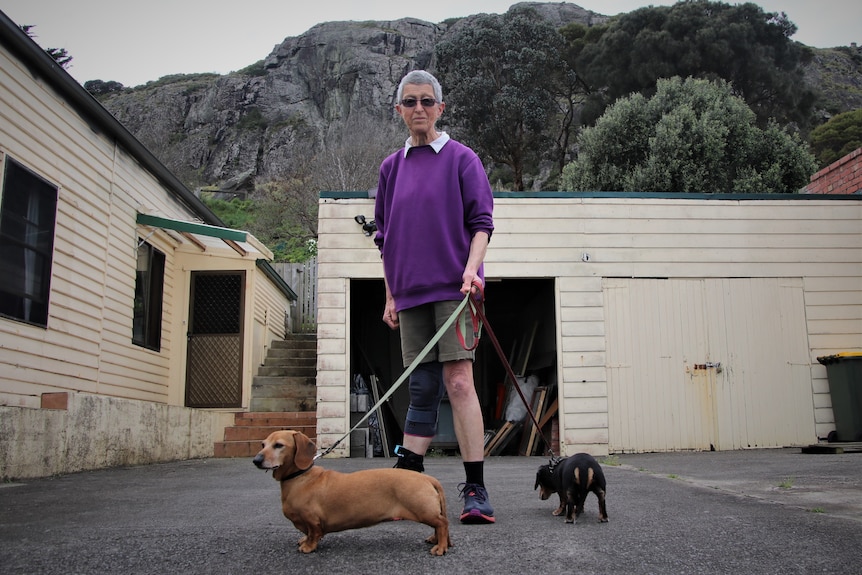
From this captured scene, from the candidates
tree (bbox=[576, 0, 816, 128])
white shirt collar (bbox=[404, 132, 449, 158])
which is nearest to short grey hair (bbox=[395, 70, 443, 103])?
white shirt collar (bbox=[404, 132, 449, 158])

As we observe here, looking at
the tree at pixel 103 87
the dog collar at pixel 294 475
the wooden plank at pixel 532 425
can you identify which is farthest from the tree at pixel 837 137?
the tree at pixel 103 87

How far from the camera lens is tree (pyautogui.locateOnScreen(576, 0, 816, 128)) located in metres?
30.2

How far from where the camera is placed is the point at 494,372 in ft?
40.3

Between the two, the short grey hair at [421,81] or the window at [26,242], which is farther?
the window at [26,242]

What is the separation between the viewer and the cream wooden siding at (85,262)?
631 centimetres

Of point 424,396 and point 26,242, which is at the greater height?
point 26,242

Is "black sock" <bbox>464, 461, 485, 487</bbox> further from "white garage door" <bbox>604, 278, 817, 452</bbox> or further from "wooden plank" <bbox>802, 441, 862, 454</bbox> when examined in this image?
"white garage door" <bbox>604, 278, 817, 452</bbox>

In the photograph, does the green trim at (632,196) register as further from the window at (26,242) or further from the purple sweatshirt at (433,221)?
the purple sweatshirt at (433,221)

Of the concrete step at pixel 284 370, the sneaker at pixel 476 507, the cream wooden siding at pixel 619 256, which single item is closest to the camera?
the sneaker at pixel 476 507

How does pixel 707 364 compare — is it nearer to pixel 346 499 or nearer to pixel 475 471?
pixel 475 471

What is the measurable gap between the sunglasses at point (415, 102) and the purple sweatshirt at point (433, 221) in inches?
6.9

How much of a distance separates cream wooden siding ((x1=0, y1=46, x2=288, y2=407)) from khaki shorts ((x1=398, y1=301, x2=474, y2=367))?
4.64m

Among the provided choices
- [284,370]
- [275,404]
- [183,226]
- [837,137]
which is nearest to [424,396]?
[183,226]

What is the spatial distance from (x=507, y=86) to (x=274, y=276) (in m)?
21.5
